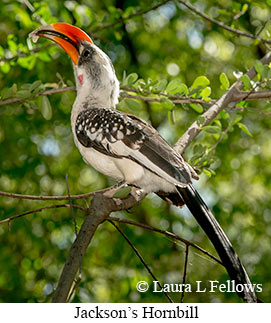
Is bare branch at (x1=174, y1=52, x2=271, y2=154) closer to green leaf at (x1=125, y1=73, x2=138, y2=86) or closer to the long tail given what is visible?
the long tail

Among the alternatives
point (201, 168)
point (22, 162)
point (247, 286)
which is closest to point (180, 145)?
point (201, 168)

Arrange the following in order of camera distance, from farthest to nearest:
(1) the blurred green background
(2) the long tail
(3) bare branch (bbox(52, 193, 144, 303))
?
1. (1) the blurred green background
2. (2) the long tail
3. (3) bare branch (bbox(52, 193, 144, 303))

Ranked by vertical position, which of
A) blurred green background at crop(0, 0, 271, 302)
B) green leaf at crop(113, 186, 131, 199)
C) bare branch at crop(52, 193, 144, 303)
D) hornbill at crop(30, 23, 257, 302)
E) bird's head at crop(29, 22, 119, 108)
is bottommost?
bare branch at crop(52, 193, 144, 303)

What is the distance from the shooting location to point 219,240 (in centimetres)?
207

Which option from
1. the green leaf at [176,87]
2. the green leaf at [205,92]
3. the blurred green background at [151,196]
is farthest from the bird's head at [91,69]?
the blurred green background at [151,196]

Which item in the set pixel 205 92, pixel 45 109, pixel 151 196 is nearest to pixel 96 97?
pixel 45 109

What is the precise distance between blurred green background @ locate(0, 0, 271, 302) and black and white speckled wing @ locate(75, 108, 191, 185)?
1.79 meters

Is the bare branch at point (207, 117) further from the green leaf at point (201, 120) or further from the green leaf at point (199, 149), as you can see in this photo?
the green leaf at point (199, 149)

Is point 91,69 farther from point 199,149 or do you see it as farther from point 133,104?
point 199,149

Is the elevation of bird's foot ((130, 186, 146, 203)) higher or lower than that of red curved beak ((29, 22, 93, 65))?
lower

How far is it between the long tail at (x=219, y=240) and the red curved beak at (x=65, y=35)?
3.46 ft

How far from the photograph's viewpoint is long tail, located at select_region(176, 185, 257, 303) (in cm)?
192

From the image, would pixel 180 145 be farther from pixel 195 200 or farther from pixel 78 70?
pixel 78 70

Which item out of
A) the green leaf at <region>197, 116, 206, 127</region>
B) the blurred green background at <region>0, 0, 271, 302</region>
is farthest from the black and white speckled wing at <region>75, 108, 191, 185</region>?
the blurred green background at <region>0, 0, 271, 302</region>
